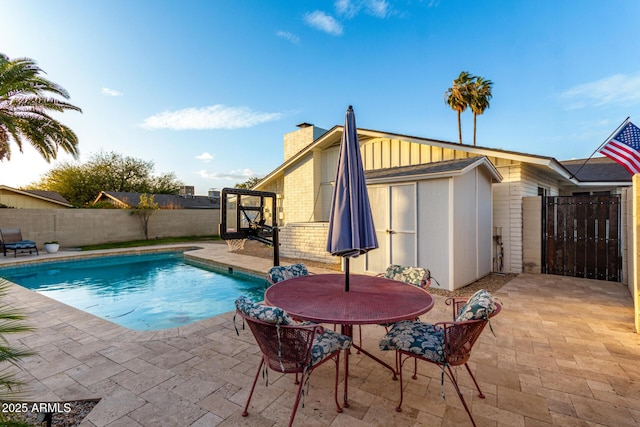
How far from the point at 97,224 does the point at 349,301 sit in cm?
1770

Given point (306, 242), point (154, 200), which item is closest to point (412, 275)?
point (306, 242)

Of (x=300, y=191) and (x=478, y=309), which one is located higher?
(x=300, y=191)

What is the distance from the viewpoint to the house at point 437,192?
630cm

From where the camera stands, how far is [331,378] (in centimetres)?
303

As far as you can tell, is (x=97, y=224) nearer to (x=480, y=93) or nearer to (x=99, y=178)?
(x=99, y=178)

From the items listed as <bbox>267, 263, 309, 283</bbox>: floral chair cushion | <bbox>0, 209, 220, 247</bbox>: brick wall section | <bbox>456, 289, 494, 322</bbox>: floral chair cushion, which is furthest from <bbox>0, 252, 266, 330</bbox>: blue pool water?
<bbox>456, 289, 494, 322</bbox>: floral chair cushion

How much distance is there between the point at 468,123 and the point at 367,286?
80.8ft

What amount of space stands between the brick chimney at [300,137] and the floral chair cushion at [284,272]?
472 inches

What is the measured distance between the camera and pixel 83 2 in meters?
8.01

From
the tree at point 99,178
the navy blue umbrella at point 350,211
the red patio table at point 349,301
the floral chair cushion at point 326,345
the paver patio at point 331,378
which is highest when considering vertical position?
the tree at point 99,178

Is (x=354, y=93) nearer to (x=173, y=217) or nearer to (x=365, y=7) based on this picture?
(x=365, y=7)

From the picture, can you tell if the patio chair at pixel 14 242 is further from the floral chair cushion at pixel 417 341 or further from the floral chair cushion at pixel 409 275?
the floral chair cushion at pixel 417 341

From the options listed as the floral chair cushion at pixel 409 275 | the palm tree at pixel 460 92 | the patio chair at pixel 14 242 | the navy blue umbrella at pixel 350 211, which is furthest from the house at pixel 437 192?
the patio chair at pixel 14 242

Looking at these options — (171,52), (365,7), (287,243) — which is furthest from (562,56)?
(171,52)
